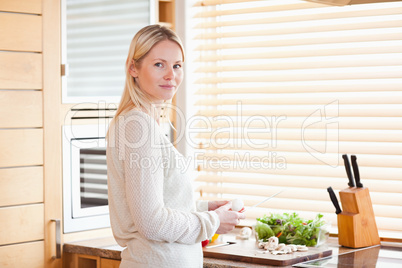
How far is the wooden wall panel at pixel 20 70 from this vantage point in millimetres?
2066

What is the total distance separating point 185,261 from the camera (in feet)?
4.79

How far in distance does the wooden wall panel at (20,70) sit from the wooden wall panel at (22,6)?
0.40 feet

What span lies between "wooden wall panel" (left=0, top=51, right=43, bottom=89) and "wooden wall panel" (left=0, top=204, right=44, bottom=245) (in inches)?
17.4

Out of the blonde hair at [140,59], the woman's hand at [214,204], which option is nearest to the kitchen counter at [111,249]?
the woman's hand at [214,204]

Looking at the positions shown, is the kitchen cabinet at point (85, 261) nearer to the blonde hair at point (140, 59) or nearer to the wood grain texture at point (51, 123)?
the wood grain texture at point (51, 123)

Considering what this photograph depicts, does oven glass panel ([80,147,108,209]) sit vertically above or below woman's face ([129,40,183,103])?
below

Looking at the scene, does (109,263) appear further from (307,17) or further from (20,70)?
(307,17)

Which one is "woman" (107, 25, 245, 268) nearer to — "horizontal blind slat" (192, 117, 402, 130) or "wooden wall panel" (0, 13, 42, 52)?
"wooden wall panel" (0, 13, 42, 52)

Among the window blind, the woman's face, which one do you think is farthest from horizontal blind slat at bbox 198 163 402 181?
the woman's face

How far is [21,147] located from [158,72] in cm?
85

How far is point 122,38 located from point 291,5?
73 centimetres

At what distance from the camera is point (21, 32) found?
2.12 meters

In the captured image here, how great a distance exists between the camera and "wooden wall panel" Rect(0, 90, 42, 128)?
2.07 meters

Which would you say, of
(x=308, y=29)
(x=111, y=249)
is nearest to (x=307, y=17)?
(x=308, y=29)
